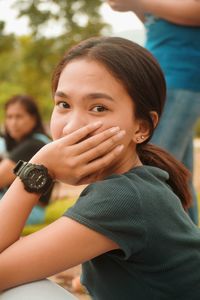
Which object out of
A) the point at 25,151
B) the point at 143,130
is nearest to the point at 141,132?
the point at 143,130

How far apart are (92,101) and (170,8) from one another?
1286 mm

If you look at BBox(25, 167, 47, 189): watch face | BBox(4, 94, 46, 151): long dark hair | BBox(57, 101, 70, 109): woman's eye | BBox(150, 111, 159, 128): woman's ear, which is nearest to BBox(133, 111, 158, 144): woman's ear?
BBox(150, 111, 159, 128): woman's ear

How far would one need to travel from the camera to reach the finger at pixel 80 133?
5.18 feet

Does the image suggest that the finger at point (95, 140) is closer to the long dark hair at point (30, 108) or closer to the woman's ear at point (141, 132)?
the woman's ear at point (141, 132)

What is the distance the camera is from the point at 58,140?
1.62 metres

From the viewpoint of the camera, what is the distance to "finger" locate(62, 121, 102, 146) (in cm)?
158

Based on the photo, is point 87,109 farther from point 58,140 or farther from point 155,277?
point 155,277

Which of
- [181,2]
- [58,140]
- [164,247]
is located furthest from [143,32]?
[164,247]

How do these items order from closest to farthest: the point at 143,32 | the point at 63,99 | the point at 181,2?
the point at 63,99 → the point at 181,2 → the point at 143,32

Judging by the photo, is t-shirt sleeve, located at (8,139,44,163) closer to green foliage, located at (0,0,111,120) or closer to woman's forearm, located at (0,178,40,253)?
woman's forearm, located at (0,178,40,253)

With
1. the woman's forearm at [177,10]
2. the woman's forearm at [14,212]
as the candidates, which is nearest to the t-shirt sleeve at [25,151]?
the woman's forearm at [177,10]

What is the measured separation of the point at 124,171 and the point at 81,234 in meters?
0.34

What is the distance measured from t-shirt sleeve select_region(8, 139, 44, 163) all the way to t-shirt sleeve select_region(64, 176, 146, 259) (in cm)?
323

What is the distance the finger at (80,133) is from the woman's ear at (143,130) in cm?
19
